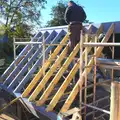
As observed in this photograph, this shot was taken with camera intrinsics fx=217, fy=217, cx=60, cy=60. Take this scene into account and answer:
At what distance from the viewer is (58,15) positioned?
28.1 meters

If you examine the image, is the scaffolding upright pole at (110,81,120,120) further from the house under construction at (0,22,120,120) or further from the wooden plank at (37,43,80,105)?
the wooden plank at (37,43,80,105)

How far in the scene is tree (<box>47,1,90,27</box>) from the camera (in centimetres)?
2727

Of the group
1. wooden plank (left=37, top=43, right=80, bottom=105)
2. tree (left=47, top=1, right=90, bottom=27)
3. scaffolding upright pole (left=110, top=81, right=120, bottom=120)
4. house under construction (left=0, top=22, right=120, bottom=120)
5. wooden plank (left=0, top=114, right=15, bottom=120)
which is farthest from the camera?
tree (left=47, top=1, right=90, bottom=27)

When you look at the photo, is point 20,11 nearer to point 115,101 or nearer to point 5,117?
point 5,117

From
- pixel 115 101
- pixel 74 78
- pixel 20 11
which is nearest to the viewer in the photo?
pixel 115 101

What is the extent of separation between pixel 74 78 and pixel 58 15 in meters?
22.7

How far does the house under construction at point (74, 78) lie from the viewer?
4.41 metres

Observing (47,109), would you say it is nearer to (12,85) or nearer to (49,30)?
(12,85)

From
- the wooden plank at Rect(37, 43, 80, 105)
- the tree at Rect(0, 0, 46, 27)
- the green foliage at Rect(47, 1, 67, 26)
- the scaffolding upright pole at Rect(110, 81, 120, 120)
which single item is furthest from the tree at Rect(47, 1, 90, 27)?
the scaffolding upright pole at Rect(110, 81, 120, 120)

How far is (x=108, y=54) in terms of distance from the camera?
6.29 metres

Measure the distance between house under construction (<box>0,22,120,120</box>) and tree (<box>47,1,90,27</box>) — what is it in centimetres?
1946

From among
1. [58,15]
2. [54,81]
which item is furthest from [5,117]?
[58,15]

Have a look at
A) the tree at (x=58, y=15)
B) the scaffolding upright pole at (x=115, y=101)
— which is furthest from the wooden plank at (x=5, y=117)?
the tree at (x=58, y=15)

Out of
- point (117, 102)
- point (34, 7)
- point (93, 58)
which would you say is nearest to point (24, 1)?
point (34, 7)
